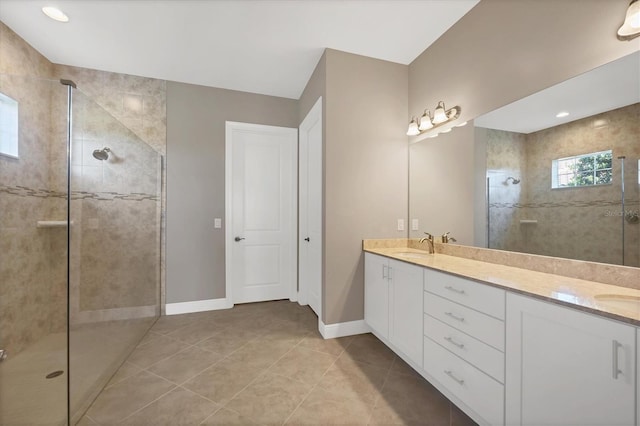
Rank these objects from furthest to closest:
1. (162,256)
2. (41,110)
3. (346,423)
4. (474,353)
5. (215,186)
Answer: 1. (215,186)
2. (162,256)
3. (41,110)
4. (346,423)
5. (474,353)

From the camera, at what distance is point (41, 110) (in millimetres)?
1701

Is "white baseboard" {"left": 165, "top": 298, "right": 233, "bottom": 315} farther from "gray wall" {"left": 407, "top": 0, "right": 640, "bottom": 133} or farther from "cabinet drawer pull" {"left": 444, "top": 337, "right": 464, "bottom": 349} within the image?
"gray wall" {"left": 407, "top": 0, "right": 640, "bottom": 133}

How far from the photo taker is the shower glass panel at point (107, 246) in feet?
5.32

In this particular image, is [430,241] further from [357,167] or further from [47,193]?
[47,193]

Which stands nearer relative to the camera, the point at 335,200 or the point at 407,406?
the point at 407,406

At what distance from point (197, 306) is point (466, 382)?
2841mm

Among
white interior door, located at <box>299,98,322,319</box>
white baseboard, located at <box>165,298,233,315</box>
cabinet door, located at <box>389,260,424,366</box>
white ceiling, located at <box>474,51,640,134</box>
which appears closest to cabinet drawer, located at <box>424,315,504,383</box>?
cabinet door, located at <box>389,260,424,366</box>

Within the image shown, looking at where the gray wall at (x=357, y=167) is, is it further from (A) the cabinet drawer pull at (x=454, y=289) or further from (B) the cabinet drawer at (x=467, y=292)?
(A) the cabinet drawer pull at (x=454, y=289)

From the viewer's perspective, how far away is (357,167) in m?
2.47

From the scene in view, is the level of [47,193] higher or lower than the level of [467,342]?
higher

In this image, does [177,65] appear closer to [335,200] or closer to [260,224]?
[260,224]

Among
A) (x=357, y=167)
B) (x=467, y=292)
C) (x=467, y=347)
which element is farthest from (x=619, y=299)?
(x=357, y=167)

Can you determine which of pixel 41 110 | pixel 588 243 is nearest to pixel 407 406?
→ pixel 588 243

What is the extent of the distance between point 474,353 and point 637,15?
1.77 m
